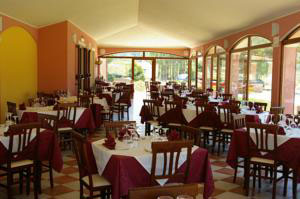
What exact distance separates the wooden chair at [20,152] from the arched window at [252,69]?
246 inches

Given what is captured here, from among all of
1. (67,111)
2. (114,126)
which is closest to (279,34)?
(67,111)

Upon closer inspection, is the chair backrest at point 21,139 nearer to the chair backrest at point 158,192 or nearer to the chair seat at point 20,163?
the chair seat at point 20,163

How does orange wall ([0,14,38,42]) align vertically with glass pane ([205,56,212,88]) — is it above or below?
above

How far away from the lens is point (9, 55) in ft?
27.3

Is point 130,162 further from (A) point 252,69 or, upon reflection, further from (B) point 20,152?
(A) point 252,69

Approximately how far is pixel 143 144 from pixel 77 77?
810 cm

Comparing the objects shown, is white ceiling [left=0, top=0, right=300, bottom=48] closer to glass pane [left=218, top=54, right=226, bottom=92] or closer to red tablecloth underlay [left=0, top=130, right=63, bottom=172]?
glass pane [left=218, top=54, right=226, bottom=92]

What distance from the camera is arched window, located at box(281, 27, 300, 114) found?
304 inches

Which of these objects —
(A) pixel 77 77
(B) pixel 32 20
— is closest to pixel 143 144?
(B) pixel 32 20

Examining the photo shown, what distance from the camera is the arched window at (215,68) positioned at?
43.2 feet

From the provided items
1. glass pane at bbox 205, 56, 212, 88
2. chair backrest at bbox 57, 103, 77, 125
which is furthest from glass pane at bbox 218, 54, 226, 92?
chair backrest at bbox 57, 103, 77, 125

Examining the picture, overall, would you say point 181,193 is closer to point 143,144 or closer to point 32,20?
point 143,144

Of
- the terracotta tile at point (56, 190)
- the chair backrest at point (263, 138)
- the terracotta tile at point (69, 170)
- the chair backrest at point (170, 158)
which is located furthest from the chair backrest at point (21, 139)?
the chair backrest at point (263, 138)

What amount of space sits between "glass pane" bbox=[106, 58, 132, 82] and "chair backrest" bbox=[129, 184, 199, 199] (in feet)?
63.5
